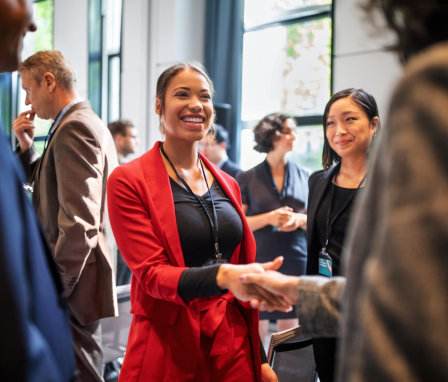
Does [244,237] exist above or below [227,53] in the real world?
below

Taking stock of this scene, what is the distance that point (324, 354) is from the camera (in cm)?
178

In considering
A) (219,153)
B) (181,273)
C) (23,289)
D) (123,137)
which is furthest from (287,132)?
(23,289)

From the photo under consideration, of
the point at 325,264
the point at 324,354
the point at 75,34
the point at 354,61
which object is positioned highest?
the point at 75,34

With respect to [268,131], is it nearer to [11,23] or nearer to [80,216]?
[80,216]

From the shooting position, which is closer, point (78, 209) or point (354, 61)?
point (78, 209)

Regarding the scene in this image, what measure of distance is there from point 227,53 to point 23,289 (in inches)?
221

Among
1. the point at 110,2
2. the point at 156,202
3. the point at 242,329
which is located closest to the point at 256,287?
the point at 242,329

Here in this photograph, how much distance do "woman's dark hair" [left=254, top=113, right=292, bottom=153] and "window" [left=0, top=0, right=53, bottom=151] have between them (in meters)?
4.58

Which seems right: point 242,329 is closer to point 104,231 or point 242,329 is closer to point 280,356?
point 280,356

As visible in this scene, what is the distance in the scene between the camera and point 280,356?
5.23 ft

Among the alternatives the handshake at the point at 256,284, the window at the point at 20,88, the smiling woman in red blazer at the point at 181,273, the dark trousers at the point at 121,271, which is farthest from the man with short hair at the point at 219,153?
the window at the point at 20,88

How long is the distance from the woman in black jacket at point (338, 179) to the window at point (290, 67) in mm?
2969

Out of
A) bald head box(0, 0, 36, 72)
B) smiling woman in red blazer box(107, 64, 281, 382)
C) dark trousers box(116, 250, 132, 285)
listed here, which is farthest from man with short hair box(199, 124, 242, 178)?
bald head box(0, 0, 36, 72)

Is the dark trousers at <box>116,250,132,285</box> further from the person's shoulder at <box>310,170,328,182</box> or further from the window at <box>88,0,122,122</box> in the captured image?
the window at <box>88,0,122,122</box>
